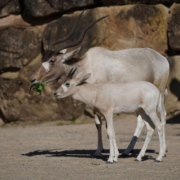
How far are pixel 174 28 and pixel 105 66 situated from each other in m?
6.39

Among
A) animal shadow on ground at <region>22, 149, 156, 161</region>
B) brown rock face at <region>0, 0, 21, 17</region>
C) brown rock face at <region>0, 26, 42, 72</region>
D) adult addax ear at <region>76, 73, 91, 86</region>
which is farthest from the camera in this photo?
brown rock face at <region>0, 0, 21, 17</region>

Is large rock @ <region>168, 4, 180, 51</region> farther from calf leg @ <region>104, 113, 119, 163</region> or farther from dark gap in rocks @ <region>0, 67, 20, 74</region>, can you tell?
calf leg @ <region>104, 113, 119, 163</region>

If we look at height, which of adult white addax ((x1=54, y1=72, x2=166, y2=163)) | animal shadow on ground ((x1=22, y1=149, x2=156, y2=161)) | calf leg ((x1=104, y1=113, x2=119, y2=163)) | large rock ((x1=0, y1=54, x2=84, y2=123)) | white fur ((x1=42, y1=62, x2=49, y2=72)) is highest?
white fur ((x1=42, y1=62, x2=49, y2=72))

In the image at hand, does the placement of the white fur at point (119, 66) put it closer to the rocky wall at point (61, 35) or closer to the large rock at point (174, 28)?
the rocky wall at point (61, 35)

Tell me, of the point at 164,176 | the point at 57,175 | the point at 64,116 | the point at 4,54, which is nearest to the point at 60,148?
the point at 57,175

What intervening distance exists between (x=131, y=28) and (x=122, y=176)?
8.60m

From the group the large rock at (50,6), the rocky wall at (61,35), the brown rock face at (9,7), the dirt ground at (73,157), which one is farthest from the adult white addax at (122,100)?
the brown rock face at (9,7)

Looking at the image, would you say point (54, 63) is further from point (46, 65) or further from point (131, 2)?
point (131, 2)

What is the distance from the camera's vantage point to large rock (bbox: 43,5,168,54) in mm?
13625

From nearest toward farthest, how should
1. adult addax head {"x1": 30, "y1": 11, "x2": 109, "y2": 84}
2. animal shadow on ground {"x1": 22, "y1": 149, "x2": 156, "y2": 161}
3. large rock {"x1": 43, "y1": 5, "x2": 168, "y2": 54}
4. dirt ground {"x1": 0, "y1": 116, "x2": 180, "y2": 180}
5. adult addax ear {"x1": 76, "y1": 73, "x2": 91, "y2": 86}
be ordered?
1. dirt ground {"x1": 0, "y1": 116, "x2": 180, "y2": 180}
2. adult addax ear {"x1": 76, "y1": 73, "x2": 91, "y2": 86}
3. animal shadow on ground {"x1": 22, "y1": 149, "x2": 156, "y2": 161}
4. adult addax head {"x1": 30, "y1": 11, "x2": 109, "y2": 84}
5. large rock {"x1": 43, "y1": 5, "x2": 168, "y2": 54}

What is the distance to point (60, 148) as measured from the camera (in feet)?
30.1

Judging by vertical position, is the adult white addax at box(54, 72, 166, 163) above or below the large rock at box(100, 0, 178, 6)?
below

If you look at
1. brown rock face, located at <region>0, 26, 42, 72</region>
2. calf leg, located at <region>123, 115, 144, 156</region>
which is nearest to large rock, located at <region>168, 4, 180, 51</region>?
brown rock face, located at <region>0, 26, 42, 72</region>

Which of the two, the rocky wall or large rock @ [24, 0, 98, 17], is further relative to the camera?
large rock @ [24, 0, 98, 17]
